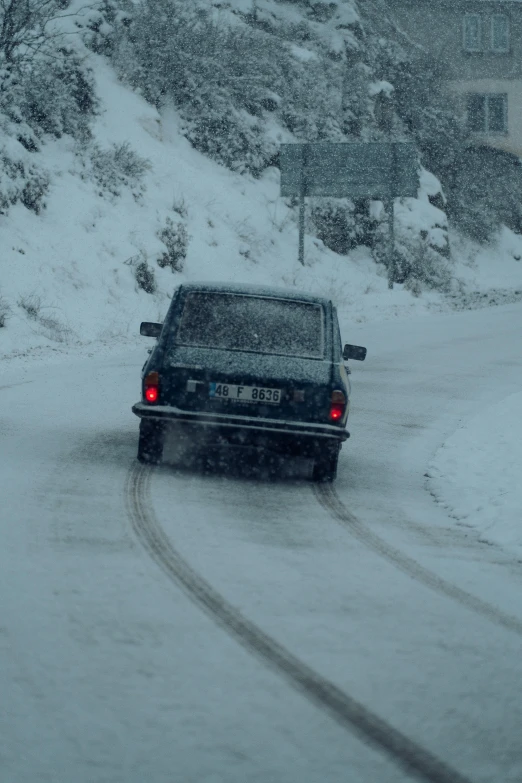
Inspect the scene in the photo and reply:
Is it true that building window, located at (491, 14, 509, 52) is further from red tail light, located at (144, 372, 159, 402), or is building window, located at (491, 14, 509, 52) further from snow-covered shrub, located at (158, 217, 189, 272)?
red tail light, located at (144, 372, 159, 402)

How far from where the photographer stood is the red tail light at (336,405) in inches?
341

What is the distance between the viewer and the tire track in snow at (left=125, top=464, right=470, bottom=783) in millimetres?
3635

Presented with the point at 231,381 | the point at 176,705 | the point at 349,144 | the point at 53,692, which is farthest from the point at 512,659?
the point at 349,144

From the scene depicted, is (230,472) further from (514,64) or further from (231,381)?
(514,64)

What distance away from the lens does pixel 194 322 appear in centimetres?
920

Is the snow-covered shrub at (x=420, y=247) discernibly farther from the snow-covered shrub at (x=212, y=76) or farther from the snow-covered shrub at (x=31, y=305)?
the snow-covered shrub at (x=31, y=305)

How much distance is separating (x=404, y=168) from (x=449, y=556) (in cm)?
2510

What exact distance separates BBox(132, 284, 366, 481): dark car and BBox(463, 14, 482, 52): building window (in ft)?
144

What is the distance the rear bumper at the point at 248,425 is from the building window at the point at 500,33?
45462mm

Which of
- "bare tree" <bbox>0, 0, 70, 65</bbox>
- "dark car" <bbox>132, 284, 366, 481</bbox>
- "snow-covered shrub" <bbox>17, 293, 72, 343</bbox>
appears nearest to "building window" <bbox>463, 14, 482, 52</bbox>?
"bare tree" <bbox>0, 0, 70, 65</bbox>

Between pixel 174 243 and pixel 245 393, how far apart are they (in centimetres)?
1779

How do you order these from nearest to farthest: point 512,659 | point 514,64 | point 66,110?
point 512,659 → point 66,110 → point 514,64

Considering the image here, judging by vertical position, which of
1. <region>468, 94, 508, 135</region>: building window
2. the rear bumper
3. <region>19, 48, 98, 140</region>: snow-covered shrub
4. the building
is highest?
the building

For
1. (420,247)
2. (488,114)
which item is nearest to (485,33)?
(488,114)
